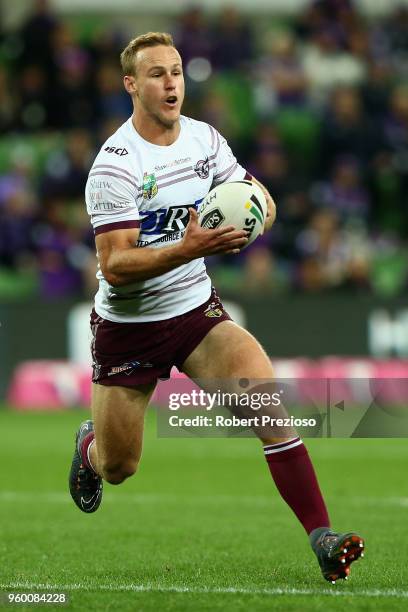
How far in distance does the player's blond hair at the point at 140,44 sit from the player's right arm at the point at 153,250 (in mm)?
789

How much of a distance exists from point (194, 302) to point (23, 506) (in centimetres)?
311

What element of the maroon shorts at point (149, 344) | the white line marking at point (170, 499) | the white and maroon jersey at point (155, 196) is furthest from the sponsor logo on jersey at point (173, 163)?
the white line marking at point (170, 499)

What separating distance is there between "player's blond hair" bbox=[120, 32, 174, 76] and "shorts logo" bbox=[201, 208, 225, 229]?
80cm

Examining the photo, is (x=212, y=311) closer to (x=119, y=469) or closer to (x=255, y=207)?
(x=255, y=207)

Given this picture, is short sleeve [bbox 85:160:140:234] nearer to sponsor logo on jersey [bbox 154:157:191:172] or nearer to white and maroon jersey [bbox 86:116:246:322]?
white and maroon jersey [bbox 86:116:246:322]

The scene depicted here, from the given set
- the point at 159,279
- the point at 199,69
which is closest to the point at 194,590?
the point at 159,279

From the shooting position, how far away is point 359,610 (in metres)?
5.04

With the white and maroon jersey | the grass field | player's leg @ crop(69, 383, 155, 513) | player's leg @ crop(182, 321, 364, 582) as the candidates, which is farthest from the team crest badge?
the grass field

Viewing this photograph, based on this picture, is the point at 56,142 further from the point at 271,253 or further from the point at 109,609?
the point at 109,609

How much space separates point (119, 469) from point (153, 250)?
1.25 metres

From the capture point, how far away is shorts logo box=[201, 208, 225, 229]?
5781 mm

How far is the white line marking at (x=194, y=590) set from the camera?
545 cm

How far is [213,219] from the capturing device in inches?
228

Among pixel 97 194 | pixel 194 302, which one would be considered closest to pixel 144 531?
pixel 194 302
